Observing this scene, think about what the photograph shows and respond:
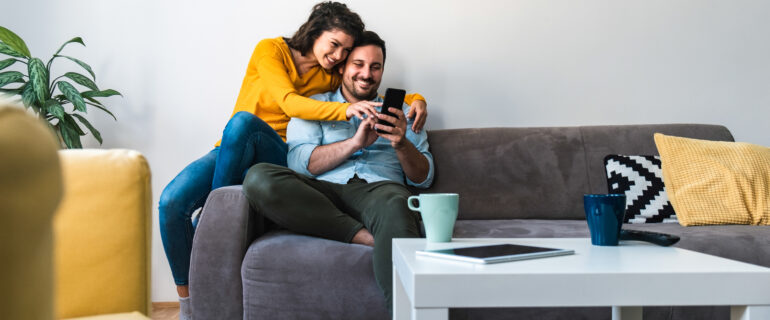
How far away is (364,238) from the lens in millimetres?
1563

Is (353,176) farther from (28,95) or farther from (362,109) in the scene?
(28,95)

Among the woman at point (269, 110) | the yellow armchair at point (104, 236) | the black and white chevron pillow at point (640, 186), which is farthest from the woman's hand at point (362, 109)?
the yellow armchair at point (104, 236)

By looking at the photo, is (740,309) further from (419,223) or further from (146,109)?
(146,109)

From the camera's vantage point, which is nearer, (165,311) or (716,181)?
(716,181)

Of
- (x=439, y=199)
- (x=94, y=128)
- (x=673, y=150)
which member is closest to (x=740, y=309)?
(x=439, y=199)

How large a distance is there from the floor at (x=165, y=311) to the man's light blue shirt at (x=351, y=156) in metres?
0.84

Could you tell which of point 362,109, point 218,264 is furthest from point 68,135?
point 362,109

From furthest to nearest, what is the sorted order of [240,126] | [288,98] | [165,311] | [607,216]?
[165,311], [288,98], [240,126], [607,216]

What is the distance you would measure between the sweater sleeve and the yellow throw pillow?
1138 mm

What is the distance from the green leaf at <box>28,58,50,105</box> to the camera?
80.8 inches

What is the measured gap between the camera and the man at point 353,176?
60.6 inches

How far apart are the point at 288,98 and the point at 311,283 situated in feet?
2.47

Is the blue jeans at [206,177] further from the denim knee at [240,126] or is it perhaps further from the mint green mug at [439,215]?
the mint green mug at [439,215]

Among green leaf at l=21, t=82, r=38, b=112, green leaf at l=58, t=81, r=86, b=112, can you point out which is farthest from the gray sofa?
green leaf at l=21, t=82, r=38, b=112
